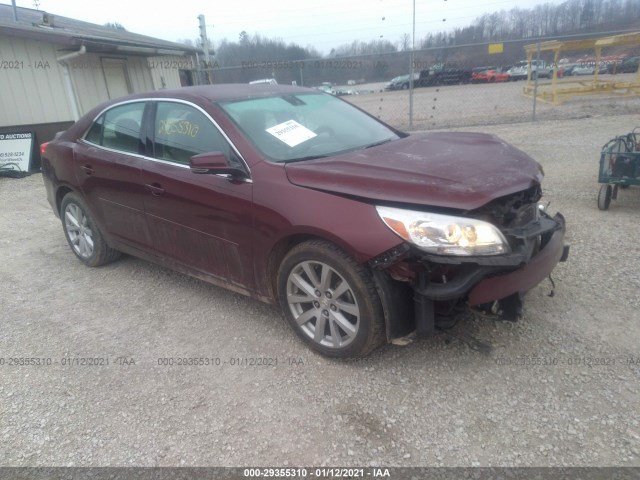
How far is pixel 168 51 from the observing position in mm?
13539

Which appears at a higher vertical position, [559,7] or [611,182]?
[559,7]

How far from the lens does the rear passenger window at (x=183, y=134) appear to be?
329 cm

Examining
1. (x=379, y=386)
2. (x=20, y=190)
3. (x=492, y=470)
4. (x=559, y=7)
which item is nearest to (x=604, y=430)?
(x=492, y=470)

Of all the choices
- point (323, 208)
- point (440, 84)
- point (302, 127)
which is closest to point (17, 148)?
point (302, 127)

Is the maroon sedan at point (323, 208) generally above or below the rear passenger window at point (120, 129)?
below

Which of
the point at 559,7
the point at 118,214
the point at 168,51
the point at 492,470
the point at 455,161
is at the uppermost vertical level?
the point at 559,7

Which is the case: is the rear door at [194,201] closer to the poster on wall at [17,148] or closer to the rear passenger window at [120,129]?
the rear passenger window at [120,129]

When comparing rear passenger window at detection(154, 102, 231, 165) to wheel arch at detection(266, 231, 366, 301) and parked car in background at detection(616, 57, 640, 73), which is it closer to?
wheel arch at detection(266, 231, 366, 301)

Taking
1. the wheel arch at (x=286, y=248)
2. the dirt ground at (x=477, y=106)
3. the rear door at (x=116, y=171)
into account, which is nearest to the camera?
the wheel arch at (x=286, y=248)

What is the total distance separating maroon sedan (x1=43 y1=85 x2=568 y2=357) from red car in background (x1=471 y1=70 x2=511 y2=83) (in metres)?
19.9

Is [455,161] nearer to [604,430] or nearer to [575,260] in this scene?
[604,430]

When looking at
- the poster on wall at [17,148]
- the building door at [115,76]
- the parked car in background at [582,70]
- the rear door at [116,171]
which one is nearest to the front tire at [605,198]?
the rear door at [116,171]

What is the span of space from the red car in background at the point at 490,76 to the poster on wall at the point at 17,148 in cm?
1778

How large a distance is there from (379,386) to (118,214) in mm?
2671
